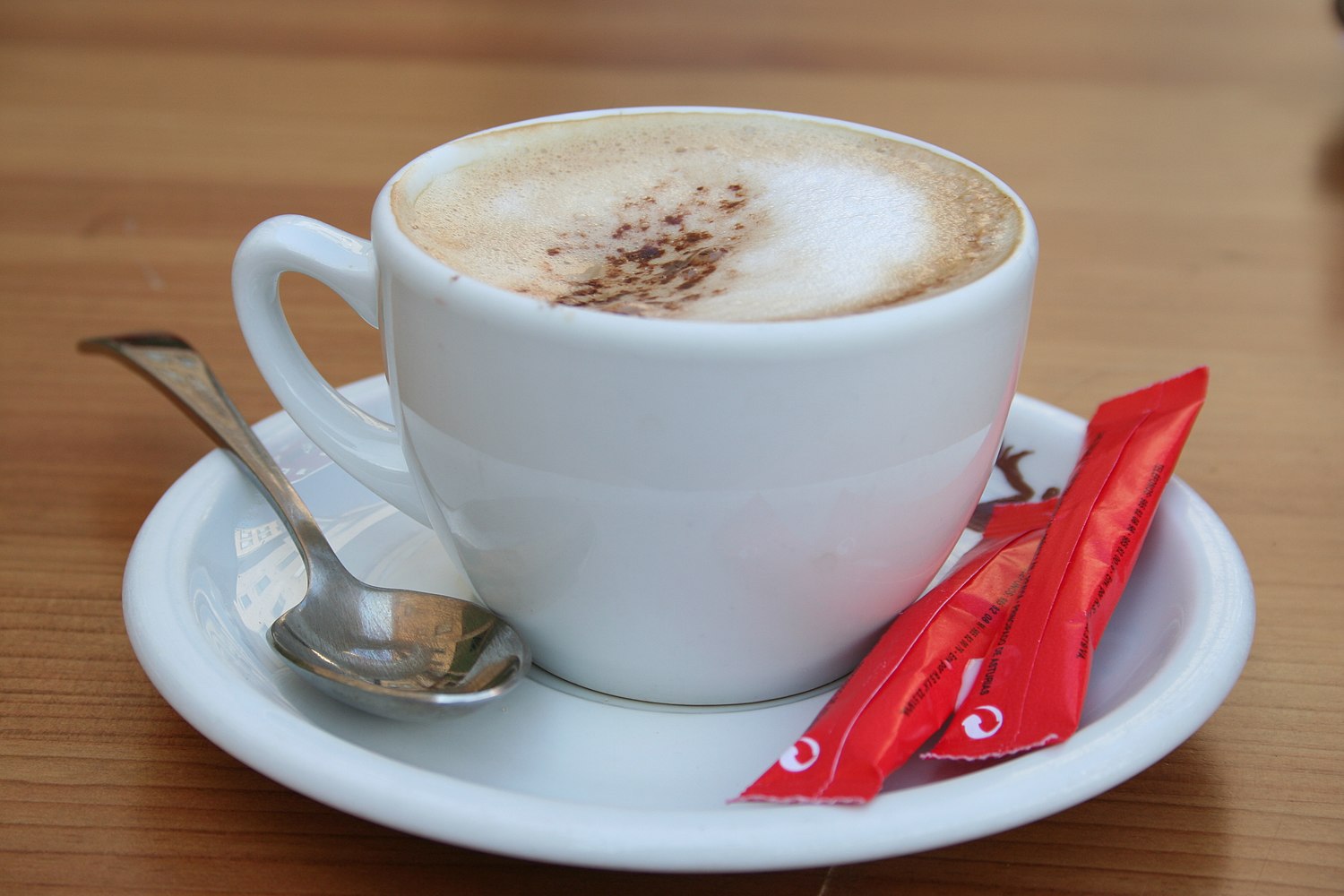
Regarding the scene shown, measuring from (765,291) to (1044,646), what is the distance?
26cm

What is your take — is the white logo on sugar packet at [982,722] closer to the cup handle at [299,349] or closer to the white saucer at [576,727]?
the white saucer at [576,727]

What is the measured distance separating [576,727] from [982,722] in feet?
0.75

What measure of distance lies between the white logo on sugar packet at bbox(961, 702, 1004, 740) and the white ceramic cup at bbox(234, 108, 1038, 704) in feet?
0.33

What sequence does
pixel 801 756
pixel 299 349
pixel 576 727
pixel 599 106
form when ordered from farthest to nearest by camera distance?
1. pixel 599 106
2. pixel 299 349
3. pixel 576 727
4. pixel 801 756

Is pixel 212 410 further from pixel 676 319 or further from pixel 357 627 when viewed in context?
pixel 676 319

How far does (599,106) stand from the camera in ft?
6.29

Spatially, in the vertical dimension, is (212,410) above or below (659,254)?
below

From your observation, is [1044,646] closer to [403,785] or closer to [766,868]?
[766,868]

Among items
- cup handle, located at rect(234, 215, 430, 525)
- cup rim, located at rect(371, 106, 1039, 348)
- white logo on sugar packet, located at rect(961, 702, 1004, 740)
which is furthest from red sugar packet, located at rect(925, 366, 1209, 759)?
cup handle, located at rect(234, 215, 430, 525)

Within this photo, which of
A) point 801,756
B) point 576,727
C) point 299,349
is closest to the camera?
point 801,756

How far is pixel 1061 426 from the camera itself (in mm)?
979

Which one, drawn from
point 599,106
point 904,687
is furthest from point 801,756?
point 599,106

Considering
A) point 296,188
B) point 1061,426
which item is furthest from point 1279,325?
point 296,188

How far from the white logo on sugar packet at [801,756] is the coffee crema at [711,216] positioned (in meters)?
0.21
